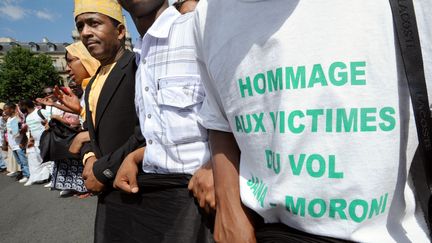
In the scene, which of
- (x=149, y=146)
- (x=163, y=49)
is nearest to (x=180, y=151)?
(x=149, y=146)

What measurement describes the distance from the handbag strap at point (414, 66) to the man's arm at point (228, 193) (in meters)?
0.47

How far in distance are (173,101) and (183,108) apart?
51 millimetres

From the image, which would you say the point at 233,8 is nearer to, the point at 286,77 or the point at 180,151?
the point at 286,77

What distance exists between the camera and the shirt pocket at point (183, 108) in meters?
1.22

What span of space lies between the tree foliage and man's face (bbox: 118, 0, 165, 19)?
39.2 metres

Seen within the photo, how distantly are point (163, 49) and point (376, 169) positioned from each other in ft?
3.22

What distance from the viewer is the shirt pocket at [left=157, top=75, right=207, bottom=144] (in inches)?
47.9

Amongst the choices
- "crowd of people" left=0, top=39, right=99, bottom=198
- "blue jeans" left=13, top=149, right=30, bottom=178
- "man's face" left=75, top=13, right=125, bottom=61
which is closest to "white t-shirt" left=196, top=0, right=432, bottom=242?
"man's face" left=75, top=13, right=125, bottom=61

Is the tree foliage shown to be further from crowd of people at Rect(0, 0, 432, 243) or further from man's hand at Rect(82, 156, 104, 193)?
crowd of people at Rect(0, 0, 432, 243)

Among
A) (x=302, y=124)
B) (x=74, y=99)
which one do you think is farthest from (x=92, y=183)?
(x=74, y=99)

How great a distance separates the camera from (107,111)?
1663 mm

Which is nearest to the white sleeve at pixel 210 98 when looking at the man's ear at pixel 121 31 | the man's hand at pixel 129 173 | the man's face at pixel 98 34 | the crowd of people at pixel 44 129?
the man's hand at pixel 129 173

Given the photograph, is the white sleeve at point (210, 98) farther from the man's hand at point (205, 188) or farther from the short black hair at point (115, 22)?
the short black hair at point (115, 22)

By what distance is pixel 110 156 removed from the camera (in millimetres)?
1570
